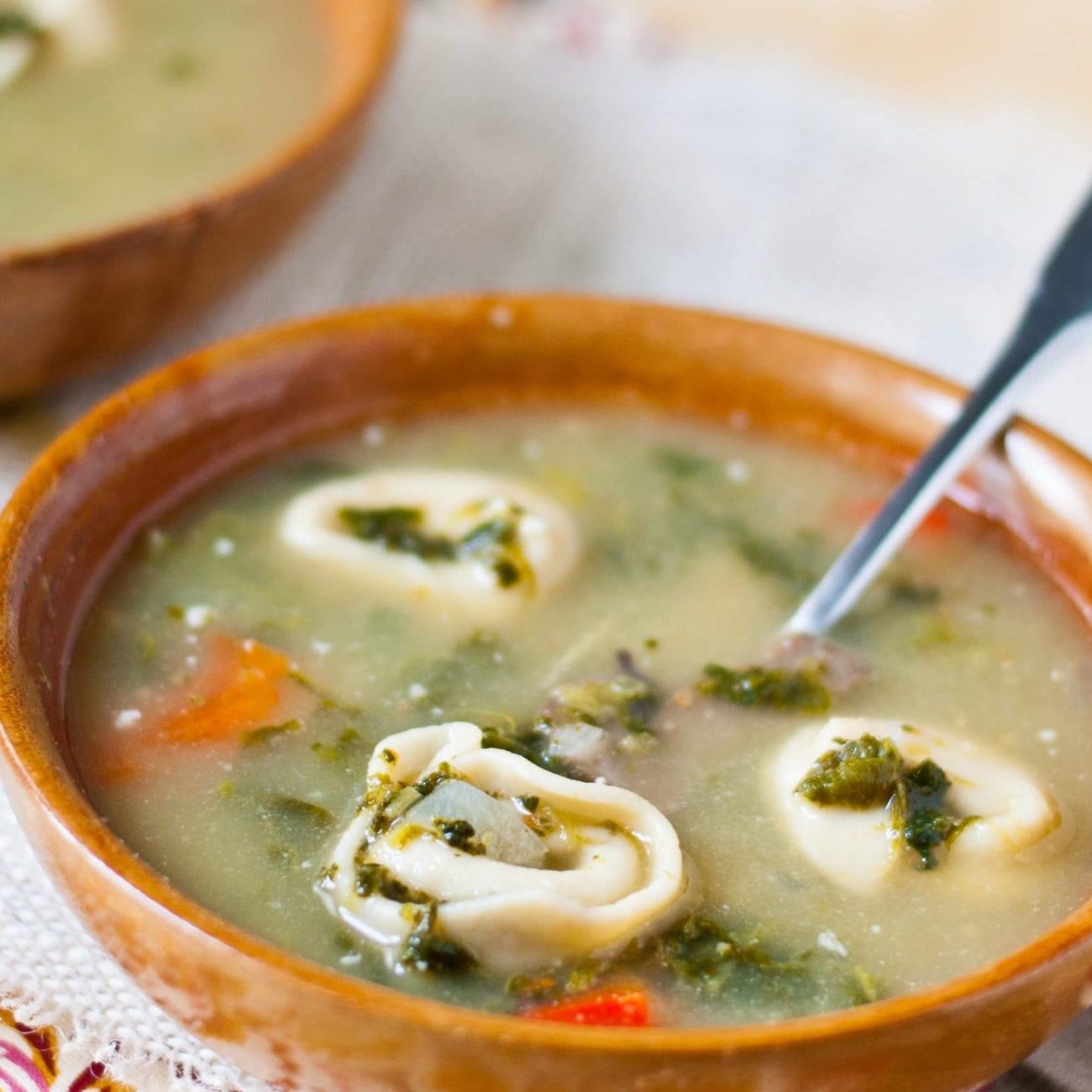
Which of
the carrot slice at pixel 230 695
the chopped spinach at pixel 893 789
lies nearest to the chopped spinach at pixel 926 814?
the chopped spinach at pixel 893 789

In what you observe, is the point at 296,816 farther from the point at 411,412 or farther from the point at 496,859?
the point at 411,412

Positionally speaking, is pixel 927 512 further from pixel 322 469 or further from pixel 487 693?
pixel 322 469

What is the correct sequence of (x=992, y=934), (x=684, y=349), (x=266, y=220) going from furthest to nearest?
1. (x=266, y=220)
2. (x=684, y=349)
3. (x=992, y=934)

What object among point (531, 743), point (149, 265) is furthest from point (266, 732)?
point (149, 265)

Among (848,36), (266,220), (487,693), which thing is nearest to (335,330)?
(266,220)

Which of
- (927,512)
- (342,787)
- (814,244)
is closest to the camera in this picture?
(342,787)

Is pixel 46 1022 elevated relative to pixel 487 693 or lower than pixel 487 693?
lower

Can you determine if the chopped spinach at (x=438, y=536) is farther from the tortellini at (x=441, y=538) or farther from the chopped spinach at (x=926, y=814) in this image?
the chopped spinach at (x=926, y=814)
